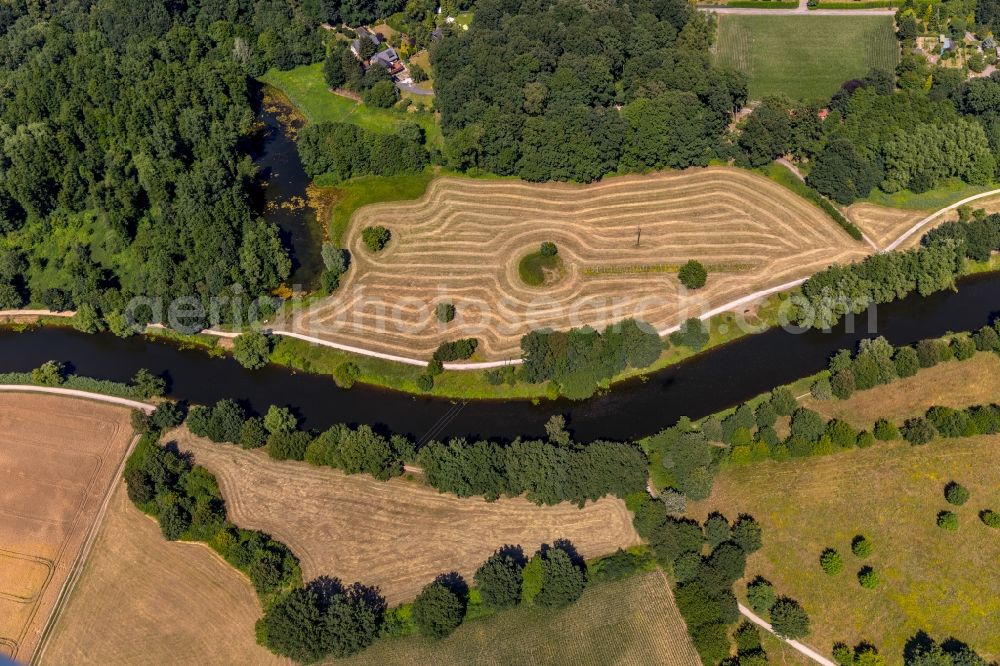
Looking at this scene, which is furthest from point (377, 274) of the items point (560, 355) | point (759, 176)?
point (759, 176)

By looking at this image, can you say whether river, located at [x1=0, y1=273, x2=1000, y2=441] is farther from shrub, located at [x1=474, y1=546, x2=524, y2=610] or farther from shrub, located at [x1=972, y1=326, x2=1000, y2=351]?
shrub, located at [x1=474, y1=546, x2=524, y2=610]

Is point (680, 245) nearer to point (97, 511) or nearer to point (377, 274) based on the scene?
point (377, 274)

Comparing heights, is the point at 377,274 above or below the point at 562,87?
below

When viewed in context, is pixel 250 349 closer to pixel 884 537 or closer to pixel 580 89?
pixel 580 89

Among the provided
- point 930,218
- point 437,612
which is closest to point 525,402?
point 437,612

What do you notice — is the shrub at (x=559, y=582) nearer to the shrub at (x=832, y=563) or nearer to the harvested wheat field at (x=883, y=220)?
the shrub at (x=832, y=563)

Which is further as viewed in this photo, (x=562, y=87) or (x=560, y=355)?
(x=562, y=87)

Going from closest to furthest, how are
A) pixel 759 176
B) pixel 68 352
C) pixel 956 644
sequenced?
pixel 956 644 < pixel 68 352 < pixel 759 176
